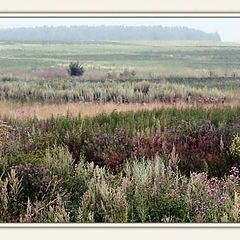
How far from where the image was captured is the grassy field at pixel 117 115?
597 cm

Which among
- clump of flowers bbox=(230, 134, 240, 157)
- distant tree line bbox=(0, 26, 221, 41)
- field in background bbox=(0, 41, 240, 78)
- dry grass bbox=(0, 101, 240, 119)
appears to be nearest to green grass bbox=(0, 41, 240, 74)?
field in background bbox=(0, 41, 240, 78)

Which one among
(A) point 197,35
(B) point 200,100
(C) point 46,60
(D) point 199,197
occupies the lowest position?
(D) point 199,197

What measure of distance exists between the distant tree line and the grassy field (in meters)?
0.14

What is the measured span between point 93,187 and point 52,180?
1.85ft

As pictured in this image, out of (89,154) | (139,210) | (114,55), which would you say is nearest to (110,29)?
(114,55)

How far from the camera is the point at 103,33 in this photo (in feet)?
23.1

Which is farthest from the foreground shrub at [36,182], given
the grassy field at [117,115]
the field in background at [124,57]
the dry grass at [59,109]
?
the field in background at [124,57]

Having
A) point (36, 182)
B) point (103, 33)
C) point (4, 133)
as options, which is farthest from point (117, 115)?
point (36, 182)

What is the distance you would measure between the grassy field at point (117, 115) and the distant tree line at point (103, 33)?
14 centimetres

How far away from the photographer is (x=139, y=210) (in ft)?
17.2

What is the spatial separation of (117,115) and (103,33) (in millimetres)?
1275

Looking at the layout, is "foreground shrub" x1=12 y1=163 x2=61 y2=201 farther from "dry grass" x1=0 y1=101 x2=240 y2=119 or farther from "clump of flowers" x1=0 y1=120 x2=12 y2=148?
"dry grass" x1=0 y1=101 x2=240 y2=119

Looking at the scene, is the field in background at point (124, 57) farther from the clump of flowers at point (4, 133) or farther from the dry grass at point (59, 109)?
the clump of flowers at point (4, 133)
